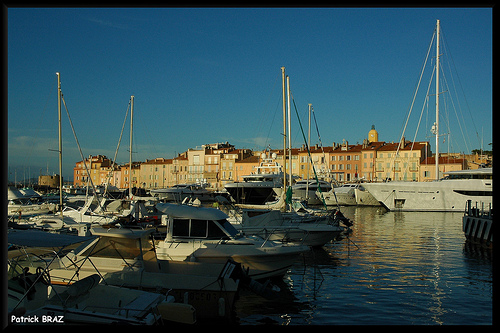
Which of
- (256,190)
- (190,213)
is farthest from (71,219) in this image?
(256,190)

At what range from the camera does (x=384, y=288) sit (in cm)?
1446

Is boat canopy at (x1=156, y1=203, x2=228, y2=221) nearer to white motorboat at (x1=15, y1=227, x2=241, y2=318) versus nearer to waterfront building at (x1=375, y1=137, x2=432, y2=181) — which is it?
white motorboat at (x1=15, y1=227, x2=241, y2=318)

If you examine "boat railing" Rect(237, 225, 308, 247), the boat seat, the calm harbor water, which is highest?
the boat seat

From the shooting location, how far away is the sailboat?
45.3m

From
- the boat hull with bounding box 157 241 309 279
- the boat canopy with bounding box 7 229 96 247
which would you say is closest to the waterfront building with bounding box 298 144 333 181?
the boat hull with bounding box 157 241 309 279

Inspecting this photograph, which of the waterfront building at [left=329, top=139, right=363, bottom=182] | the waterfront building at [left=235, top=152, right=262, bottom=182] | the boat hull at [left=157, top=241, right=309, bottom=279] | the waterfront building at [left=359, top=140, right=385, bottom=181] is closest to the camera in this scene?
the boat hull at [left=157, top=241, right=309, bottom=279]

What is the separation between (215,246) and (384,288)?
5.66 metres

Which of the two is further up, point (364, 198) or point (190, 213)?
point (190, 213)

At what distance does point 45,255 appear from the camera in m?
12.3

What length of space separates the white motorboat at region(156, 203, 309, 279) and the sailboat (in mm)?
35741


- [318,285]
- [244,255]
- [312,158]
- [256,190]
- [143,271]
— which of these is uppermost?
[312,158]

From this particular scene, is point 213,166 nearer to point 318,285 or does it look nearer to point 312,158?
point 312,158

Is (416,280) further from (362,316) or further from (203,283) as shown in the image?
(203,283)

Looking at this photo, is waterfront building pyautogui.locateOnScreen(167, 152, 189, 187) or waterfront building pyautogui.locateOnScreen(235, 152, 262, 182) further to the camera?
waterfront building pyautogui.locateOnScreen(167, 152, 189, 187)
